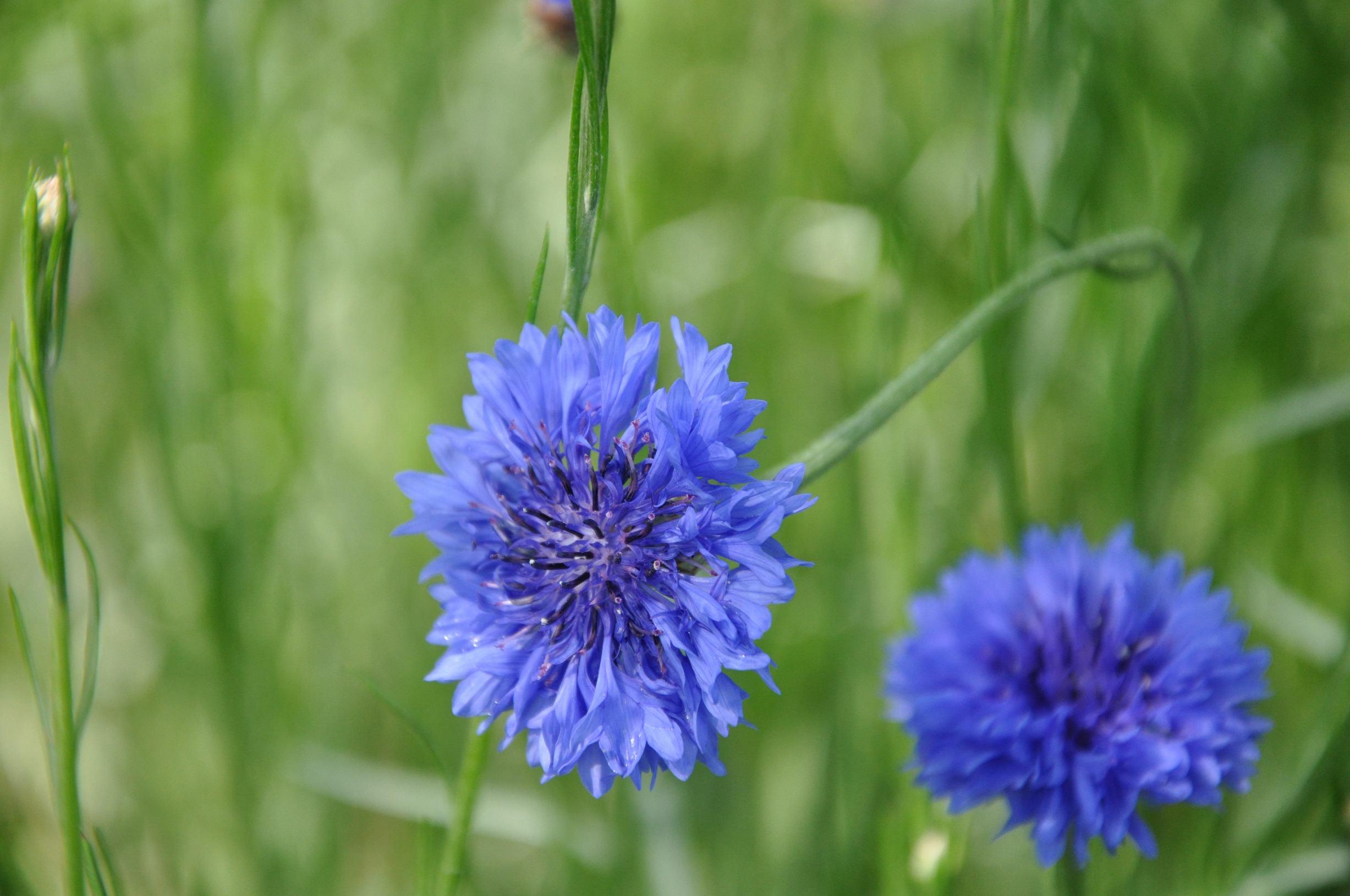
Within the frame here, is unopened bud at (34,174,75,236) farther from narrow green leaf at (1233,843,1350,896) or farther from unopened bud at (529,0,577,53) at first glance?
narrow green leaf at (1233,843,1350,896)

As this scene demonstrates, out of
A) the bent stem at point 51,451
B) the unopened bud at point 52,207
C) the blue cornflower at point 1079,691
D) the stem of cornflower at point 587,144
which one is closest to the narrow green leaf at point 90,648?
the bent stem at point 51,451

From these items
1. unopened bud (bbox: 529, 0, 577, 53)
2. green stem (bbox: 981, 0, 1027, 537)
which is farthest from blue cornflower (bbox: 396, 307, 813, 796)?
unopened bud (bbox: 529, 0, 577, 53)

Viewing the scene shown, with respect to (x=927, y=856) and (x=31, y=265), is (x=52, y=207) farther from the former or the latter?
(x=927, y=856)

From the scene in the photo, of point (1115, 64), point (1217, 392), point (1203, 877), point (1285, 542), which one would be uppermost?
point (1115, 64)

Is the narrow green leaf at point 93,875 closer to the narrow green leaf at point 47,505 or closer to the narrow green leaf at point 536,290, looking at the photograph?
the narrow green leaf at point 47,505

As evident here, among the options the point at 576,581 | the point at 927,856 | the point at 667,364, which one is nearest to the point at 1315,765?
the point at 927,856

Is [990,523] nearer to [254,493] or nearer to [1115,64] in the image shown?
[1115,64]

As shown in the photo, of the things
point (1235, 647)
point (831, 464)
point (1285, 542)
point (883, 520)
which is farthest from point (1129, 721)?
point (1285, 542)
